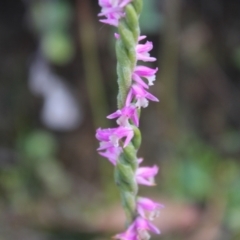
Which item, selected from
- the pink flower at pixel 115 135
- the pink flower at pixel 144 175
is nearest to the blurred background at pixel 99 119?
the pink flower at pixel 144 175

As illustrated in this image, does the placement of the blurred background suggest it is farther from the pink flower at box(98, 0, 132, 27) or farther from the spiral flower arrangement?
the pink flower at box(98, 0, 132, 27)

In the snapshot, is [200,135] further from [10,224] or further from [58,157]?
[10,224]

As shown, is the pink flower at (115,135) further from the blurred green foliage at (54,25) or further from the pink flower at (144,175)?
the blurred green foliage at (54,25)

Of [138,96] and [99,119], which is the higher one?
[99,119]

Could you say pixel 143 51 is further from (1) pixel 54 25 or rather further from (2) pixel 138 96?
(1) pixel 54 25

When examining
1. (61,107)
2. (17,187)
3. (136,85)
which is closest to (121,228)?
(17,187)

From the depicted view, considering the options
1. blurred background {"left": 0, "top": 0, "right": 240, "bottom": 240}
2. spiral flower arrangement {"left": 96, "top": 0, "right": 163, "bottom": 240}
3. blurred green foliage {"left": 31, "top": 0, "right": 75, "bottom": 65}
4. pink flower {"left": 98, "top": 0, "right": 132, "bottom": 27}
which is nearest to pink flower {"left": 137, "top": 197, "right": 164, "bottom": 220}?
spiral flower arrangement {"left": 96, "top": 0, "right": 163, "bottom": 240}

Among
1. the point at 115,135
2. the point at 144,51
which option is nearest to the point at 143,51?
the point at 144,51
